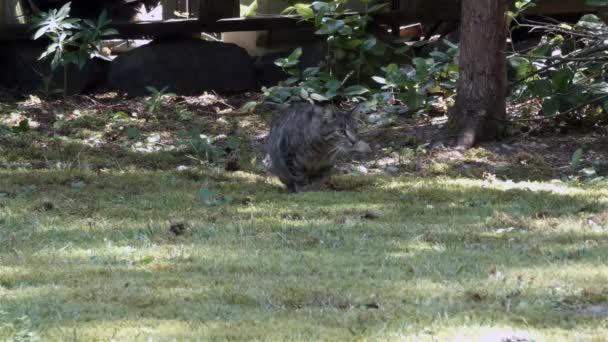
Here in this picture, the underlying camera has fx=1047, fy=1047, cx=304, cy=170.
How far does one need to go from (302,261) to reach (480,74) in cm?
461

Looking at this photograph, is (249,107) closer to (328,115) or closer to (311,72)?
(311,72)

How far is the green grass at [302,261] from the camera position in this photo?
4.21 meters

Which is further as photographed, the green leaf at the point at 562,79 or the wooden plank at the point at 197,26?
the wooden plank at the point at 197,26

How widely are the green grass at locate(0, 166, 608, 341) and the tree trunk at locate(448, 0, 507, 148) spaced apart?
4.45 feet

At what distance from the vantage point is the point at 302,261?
5.52 meters

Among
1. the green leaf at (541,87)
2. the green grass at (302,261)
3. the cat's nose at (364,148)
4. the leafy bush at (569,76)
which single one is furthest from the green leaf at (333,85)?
the green grass at (302,261)

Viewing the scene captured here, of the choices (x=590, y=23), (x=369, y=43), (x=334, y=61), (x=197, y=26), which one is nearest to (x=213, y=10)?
(x=197, y=26)

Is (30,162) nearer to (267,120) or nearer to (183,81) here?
(267,120)

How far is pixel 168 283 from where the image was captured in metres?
5.00

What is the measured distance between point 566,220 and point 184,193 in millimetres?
2997

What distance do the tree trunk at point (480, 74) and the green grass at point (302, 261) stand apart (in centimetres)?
136

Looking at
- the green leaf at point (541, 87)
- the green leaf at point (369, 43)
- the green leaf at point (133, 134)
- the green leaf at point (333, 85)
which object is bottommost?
the green leaf at point (133, 134)

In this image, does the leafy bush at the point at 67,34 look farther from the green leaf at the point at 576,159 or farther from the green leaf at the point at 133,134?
the green leaf at the point at 576,159

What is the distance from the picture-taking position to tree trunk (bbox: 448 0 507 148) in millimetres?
9523
